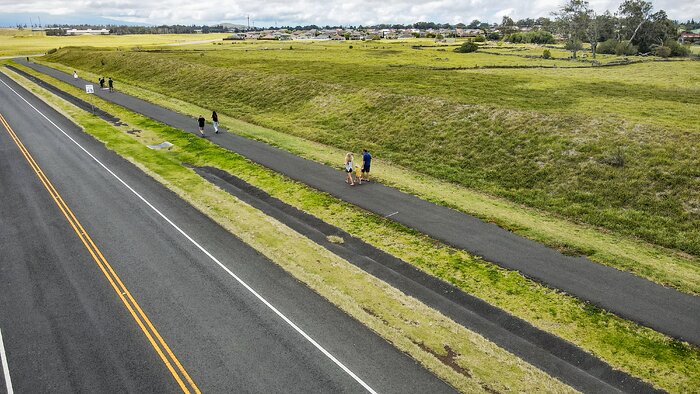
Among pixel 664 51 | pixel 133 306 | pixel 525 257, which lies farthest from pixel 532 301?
pixel 664 51

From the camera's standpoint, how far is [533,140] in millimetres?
30422

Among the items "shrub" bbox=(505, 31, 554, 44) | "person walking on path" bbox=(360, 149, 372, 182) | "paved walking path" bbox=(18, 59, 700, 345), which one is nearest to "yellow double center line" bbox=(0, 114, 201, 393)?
"paved walking path" bbox=(18, 59, 700, 345)

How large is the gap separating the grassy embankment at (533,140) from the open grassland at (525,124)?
11 centimetres

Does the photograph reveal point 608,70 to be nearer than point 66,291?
No

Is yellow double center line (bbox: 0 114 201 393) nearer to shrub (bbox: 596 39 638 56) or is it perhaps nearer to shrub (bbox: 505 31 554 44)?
shrub (bbox: 596 39 638 56)

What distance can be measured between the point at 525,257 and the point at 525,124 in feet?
58.5

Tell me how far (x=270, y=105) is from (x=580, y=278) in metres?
41.5

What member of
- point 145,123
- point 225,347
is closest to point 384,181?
point 225,347

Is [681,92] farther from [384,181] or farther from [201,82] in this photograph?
[201,82]

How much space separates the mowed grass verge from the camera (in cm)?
1170

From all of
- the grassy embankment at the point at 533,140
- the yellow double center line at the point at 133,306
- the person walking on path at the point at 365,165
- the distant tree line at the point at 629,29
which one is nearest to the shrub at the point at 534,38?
the distant tree line at the point at 629,29

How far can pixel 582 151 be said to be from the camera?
91.1ft

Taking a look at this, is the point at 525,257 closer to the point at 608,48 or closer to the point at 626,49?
the point at 626,49

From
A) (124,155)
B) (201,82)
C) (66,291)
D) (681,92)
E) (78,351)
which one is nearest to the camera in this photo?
(78,351)
